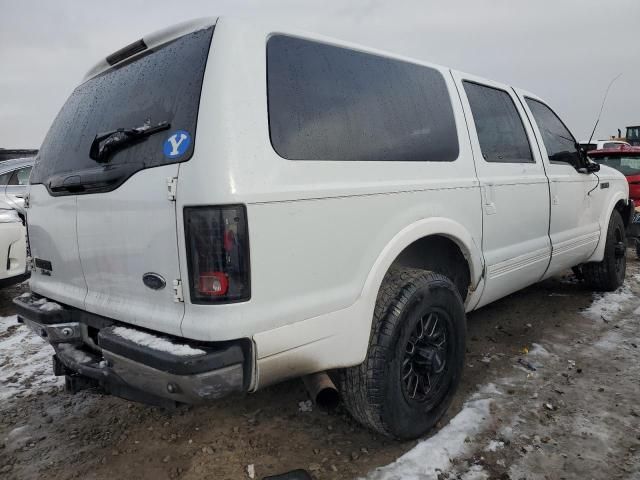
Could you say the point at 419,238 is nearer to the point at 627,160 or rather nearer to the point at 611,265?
the point at 611,265

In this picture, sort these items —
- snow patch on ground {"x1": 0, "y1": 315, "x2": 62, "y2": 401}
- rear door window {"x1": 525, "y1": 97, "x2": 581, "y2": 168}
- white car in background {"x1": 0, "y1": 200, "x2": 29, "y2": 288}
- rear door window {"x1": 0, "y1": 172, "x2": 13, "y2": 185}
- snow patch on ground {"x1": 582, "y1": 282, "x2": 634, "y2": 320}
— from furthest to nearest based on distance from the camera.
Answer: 1. rear door window {"x1": 0, "y1": 172, "x2": 13, "y2": 185}
2. white car in background {"x1": 0, "y1": 200, "x2": 29, "y2": 288}
3. snow patch on ground {"x1": 582, "y1": 282, "x2": 634, "y2": 320}
4. rear door window {"x1": 525, "y1": 97, "x2": 581, "y2": 168}
5. snow patch on ground {"x1": 0, "y1": 315, "x2": 62, "y2": 401}

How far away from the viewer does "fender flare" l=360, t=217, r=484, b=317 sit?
206 cm

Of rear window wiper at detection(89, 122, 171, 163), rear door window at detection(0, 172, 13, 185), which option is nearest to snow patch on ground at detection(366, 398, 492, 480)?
rear window wiper at detection(89, 122, 171, 163)

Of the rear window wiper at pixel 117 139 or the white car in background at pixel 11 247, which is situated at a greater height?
the rear window wiper at pixel 117 139

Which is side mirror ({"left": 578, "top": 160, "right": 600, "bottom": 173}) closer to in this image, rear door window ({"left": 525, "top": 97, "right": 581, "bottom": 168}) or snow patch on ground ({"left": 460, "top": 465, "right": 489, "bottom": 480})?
rear door window ({"left": 525, "top": 97, "right": 581, "bottom": 168})

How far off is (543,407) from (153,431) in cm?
223

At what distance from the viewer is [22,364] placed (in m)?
3.53

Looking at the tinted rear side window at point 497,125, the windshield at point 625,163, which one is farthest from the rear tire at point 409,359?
the windshield at point 625,163

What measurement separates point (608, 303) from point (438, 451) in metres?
3.23

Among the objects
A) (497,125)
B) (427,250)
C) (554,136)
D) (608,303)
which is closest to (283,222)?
(427,250)

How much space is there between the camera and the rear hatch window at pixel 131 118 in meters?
1.78

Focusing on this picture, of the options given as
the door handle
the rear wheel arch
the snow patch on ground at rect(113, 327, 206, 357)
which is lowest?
the snow patch on ground at rect(113, 327, 206, 357)

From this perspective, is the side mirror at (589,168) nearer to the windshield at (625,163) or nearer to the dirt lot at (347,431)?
the dirt lot at (347,431)

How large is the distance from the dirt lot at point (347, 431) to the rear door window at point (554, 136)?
60.6 inches
